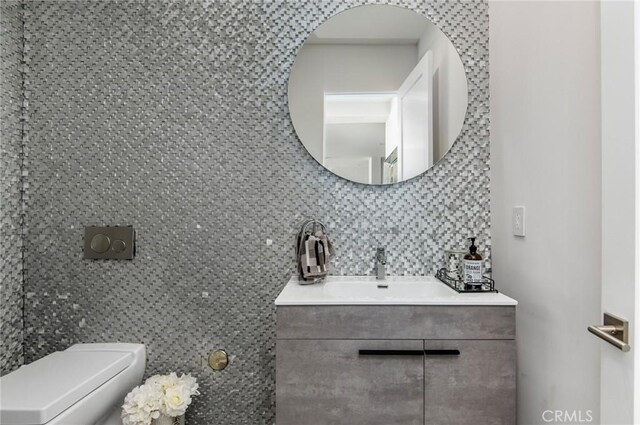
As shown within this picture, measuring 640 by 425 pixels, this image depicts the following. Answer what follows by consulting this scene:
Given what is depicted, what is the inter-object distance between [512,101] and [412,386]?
1.12 m

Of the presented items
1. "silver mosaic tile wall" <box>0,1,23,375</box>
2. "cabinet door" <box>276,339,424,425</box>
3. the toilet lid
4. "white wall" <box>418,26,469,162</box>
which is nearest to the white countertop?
"cabinet door" <box>276,339,424,425</box>

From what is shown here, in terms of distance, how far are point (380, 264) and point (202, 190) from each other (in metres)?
0.84

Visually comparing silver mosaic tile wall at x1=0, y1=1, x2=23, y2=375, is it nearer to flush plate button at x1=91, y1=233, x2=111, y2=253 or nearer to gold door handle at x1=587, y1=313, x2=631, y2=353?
flush plate button at x1=91, y1=233, x2=111, y2=253

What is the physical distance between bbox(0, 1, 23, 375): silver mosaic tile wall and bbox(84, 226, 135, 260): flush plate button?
295mm

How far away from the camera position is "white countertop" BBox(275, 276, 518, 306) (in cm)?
116

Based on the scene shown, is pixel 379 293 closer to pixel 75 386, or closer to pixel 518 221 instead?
pixel 518 221

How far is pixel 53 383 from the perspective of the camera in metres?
1.19

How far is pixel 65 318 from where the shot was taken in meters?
1.57

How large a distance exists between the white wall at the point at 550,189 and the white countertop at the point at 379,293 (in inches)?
6.6

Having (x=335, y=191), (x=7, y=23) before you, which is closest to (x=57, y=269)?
(x=7, y=23)

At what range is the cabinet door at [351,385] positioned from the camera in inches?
45.1

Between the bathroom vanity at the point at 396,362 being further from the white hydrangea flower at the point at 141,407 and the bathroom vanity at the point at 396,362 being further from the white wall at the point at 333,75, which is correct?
the white wall at the point at 333,75

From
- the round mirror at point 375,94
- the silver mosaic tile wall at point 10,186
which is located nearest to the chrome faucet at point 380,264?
the round mirror at point 375,94

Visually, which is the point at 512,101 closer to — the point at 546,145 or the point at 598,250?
the point at 546,145
